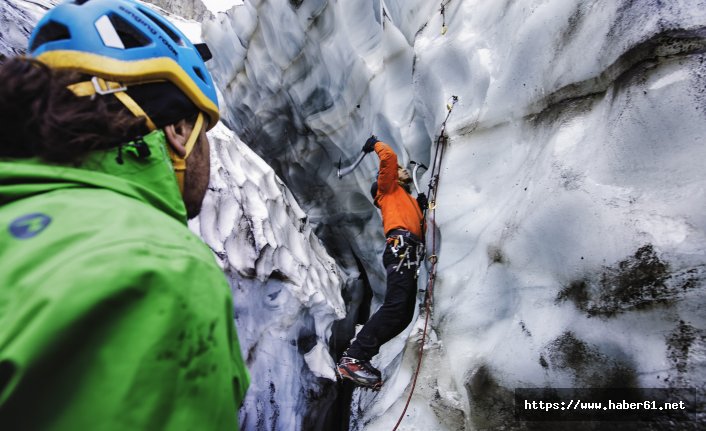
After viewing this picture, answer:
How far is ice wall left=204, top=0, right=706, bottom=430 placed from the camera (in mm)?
1072

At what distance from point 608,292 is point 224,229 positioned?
7.24 ft

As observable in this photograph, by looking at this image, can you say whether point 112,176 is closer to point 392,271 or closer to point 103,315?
point 103,315

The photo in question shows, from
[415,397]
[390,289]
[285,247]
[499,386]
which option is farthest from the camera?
[285,247]

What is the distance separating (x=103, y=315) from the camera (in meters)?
0.35

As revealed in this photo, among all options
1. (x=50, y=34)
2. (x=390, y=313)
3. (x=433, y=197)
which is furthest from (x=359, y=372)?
(x=50, y=34)

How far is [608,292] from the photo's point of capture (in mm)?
1205

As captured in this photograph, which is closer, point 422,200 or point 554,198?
point 554,198

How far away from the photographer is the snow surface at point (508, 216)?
1093 millimetres

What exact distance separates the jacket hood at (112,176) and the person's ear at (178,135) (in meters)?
0.14

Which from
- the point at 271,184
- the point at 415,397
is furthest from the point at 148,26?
the point at 271,184

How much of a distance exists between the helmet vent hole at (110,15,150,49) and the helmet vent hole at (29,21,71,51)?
0.38 ft

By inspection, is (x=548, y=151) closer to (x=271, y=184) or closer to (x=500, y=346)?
(x=500, y=346)

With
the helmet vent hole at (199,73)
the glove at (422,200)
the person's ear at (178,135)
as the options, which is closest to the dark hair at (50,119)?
the person's ear at (178,135)

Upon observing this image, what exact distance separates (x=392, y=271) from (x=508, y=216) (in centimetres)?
112
